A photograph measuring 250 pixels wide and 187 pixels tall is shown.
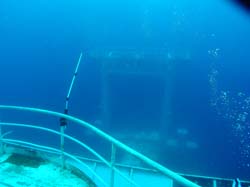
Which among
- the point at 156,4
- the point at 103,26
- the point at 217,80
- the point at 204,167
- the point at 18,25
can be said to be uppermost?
the point at 156,4

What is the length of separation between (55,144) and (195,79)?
17487 millimetres

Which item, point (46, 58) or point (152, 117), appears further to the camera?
point (46, 58)

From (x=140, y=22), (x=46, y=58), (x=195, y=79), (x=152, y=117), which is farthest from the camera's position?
(x=140, y=22)

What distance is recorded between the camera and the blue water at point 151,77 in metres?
19.7

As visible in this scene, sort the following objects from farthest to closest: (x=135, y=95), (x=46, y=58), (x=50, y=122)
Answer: (x=46, y=58)
(x=135, y=95)
(x=50, y=122)

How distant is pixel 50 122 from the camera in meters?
21.2

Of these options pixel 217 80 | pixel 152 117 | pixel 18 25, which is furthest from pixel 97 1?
pixel 152 117

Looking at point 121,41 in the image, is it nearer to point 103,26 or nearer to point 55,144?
point 103,26

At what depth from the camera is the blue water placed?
19719 millimetres

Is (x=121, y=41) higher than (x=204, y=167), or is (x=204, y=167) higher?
(x=121, y=41)

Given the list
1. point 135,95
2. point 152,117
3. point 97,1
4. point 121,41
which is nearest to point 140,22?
point 121,41

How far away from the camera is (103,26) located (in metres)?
44.9

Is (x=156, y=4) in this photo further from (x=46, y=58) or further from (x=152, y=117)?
(x=152, y=117)

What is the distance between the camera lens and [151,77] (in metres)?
29.5
